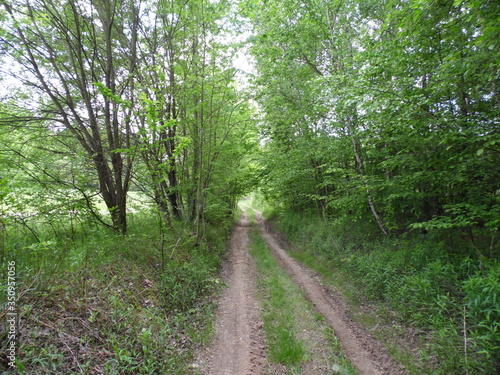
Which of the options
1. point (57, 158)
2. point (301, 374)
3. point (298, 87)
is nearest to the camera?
point (301, 374)

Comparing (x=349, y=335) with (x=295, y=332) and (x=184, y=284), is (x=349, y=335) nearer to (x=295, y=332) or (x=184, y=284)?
(x=295, y=332)

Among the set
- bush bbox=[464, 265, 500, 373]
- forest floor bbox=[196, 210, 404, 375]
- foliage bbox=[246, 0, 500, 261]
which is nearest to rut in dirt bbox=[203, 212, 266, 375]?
forest floor bbox=[196, 210, 404, 375]

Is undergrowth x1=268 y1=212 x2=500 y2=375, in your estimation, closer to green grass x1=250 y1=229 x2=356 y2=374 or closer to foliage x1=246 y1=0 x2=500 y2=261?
foliage x1=246 y1=0 x2=500 y2=261

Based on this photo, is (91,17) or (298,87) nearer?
(91,17)

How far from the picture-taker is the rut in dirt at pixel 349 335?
3.78 metres

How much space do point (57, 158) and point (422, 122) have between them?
9471mm

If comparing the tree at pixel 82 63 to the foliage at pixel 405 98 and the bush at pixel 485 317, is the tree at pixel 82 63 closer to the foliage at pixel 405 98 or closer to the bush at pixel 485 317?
the foliage at pixel 405 98

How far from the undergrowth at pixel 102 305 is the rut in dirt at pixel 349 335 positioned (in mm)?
2859

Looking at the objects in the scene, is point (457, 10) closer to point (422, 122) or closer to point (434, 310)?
point (422, 122)

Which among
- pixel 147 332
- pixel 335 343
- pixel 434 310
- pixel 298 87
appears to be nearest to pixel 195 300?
pixel 147 332

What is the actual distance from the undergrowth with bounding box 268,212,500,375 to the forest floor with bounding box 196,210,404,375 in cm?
57

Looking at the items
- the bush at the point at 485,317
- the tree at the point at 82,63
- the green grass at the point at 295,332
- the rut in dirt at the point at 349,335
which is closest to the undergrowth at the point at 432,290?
the bush at the point at 485,317

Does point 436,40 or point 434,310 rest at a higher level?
point 436,40

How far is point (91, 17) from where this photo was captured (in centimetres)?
625
